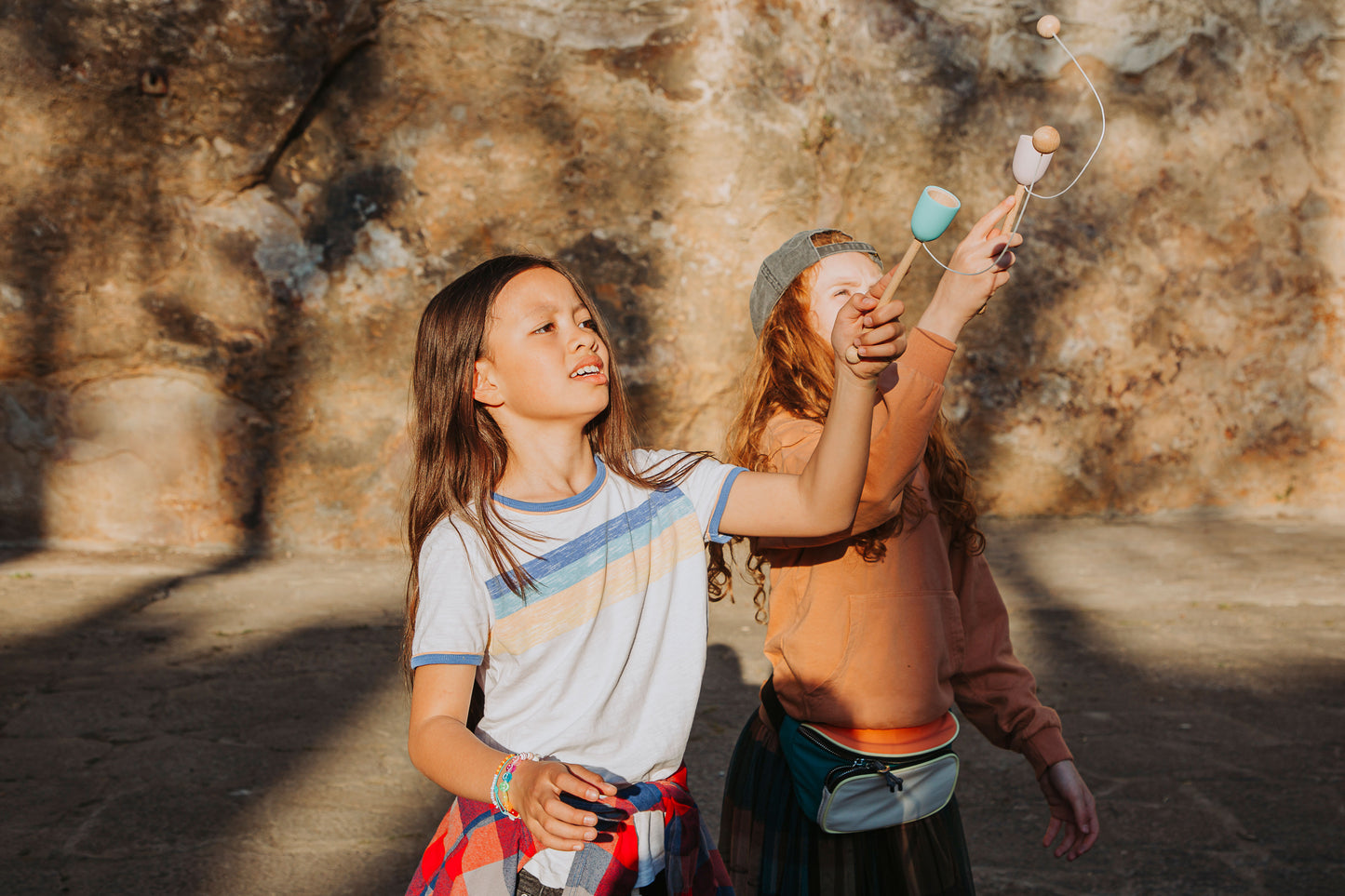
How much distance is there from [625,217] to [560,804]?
14.4 ft

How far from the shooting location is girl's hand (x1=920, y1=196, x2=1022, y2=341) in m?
1.31

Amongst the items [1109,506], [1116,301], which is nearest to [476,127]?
[1116,301]

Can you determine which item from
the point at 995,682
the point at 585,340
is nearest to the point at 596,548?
the point at 585,340

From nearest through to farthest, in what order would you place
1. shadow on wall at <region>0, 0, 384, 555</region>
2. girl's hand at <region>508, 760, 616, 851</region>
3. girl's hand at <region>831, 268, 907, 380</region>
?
girl's hand at <region>508, 760, 616, 851</region>, girl's hand at <region>831, 268, 907, 380</region>, shadow on wall at <region>0, 0, 384, 555</region>

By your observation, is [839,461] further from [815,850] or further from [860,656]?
[815,850]

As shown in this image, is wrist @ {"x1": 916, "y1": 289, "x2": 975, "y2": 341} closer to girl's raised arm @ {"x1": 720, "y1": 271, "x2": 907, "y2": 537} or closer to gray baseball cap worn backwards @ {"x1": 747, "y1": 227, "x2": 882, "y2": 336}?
girl's raised arm @ {"x1": 720, "y1": 271, "x2": 907, "y2": 537}

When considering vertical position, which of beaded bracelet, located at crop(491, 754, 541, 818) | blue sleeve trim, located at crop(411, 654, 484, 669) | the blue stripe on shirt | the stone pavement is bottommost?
the stone pavement

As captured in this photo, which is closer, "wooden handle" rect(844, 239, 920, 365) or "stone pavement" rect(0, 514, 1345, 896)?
"wooden handle" rect(844, 239, 920, 365)

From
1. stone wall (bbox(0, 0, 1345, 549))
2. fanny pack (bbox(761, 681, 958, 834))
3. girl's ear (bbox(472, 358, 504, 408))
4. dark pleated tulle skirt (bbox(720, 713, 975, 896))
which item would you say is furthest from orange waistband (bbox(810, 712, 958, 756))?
stone wall (bbox(0, 0, 1345, 549))

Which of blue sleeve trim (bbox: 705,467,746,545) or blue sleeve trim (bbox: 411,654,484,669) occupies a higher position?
blue sleeve trim (bbox: 705,467,746,545)

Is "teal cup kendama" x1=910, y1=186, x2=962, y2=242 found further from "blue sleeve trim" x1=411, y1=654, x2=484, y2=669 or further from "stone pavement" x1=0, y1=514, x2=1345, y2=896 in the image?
"stone pavement" x1=0, y1=514, x2=1345, y2=896

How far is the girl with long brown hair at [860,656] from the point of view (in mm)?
1548

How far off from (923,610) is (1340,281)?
5063 mm

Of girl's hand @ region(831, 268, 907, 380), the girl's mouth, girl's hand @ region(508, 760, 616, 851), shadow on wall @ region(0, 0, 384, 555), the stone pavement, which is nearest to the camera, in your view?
girl's hand @ region(508, 760, 616, 851)
